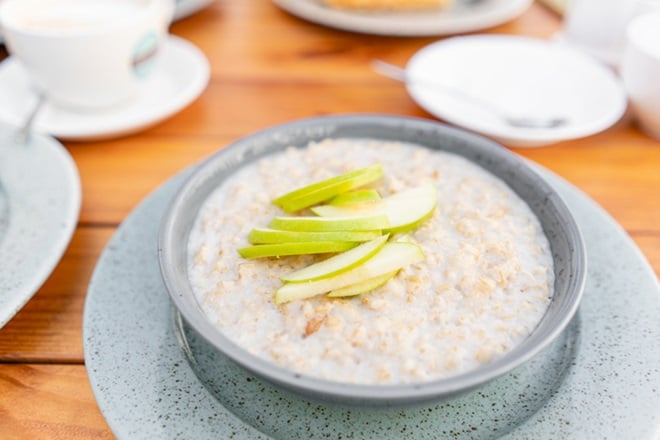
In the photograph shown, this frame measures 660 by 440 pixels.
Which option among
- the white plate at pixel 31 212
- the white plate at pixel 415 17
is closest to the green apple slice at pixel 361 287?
the white plate at pixel 31 212

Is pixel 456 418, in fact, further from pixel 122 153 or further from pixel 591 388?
pixel 122 153

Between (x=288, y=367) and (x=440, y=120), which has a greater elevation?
(x=288, y=367)

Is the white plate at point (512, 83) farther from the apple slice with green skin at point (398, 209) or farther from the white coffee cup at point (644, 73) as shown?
the apple slice with green skin at point (398, 209)

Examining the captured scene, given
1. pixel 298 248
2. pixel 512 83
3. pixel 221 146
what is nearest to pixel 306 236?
pixel 298 248

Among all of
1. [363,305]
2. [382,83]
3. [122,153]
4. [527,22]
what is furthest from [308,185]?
[527,22]

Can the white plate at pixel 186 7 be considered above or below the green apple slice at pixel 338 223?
below
